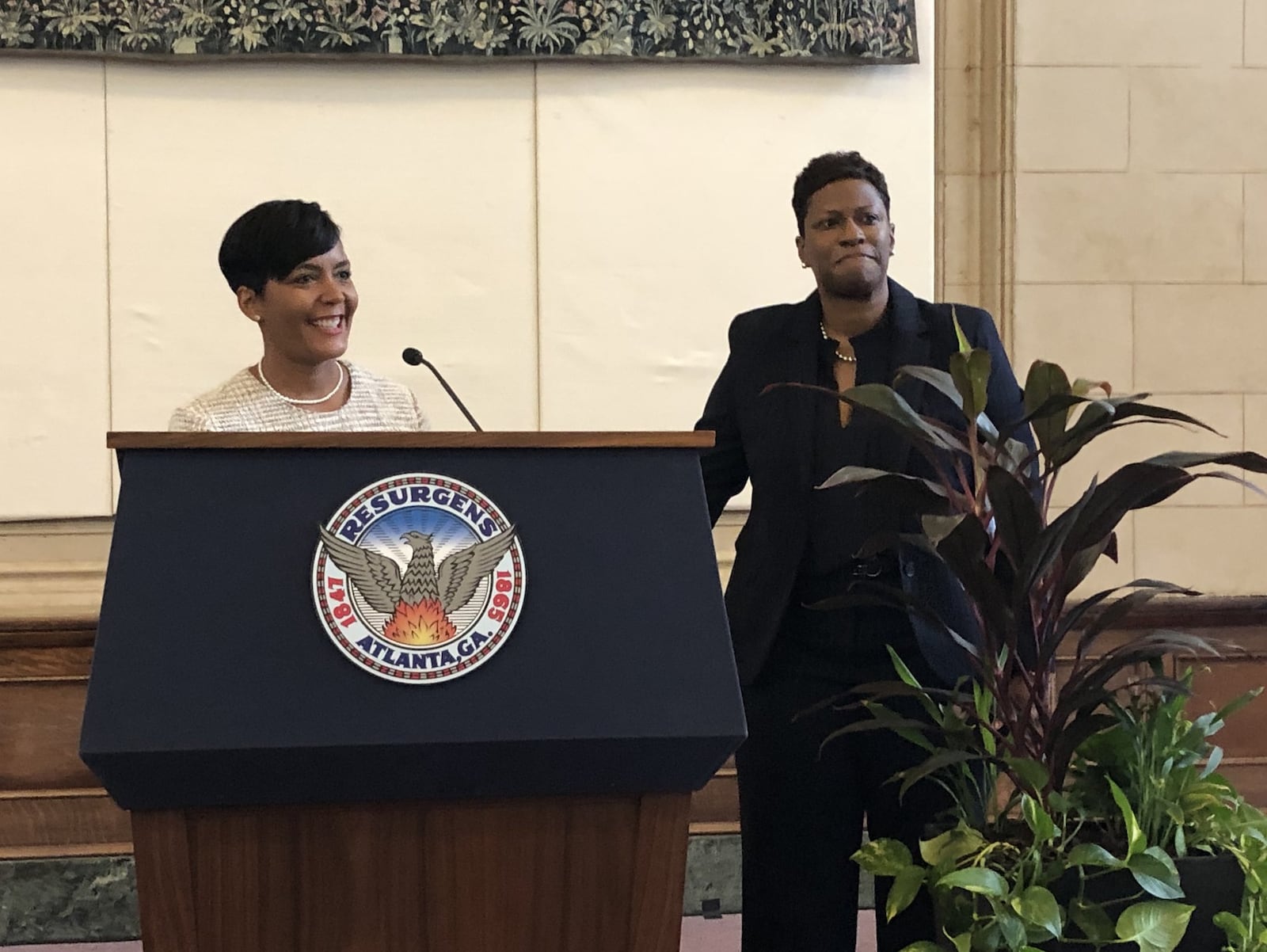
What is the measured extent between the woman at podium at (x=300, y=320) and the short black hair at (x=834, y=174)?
2.34 feet

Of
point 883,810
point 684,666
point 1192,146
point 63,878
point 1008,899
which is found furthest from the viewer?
point 1192,146

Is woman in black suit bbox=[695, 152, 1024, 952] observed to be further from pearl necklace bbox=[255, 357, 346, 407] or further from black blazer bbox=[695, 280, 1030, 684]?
pearl necklace bbox=[255, 357, 346, 407]

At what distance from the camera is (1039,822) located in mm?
1799

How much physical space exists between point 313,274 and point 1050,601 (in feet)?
3.95

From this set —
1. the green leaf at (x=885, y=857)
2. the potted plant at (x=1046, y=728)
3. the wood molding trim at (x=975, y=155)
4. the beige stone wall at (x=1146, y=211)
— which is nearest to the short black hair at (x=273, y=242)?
the potted plant at (x=1046, y=728)

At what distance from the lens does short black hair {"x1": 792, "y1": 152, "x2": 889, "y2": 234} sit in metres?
2.16

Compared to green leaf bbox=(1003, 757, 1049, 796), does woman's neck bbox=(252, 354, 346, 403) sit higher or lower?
higher

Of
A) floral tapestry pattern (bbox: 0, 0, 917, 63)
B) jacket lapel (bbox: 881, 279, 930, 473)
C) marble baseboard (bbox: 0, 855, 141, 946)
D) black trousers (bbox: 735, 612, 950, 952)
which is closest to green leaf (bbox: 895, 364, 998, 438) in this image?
jacket lapel (bbox: 881, 279, 930, 473)

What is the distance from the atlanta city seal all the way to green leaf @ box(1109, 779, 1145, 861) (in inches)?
34.1

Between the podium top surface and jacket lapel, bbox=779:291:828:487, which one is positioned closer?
the podium top surface

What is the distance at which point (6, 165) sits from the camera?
357 cm

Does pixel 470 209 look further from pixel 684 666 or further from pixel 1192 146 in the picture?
pixel 684 666

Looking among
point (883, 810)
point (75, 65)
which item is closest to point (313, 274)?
point (883, 810)

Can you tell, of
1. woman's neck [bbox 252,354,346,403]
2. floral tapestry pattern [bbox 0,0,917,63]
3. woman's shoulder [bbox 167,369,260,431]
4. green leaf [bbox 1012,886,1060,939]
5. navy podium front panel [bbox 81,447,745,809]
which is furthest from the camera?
floral tapestry pattern [bbox 0,0,917,63]
